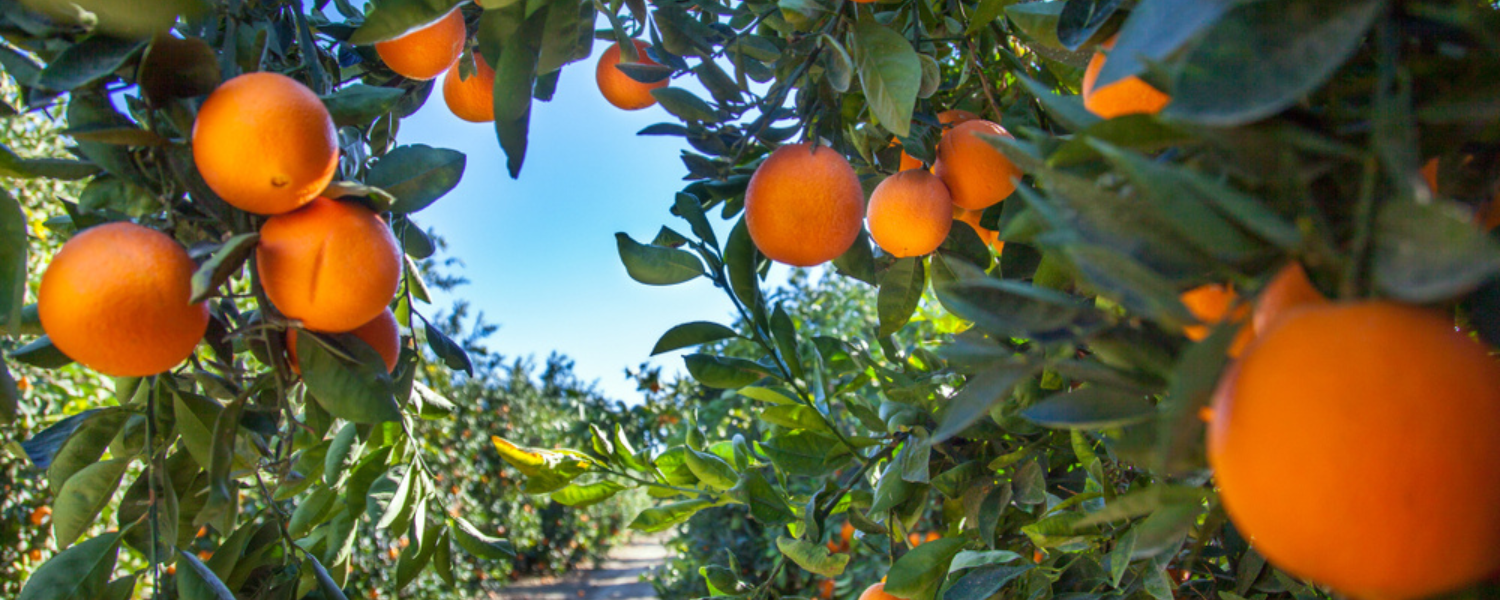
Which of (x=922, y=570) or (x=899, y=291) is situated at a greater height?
(x=899, y=291)

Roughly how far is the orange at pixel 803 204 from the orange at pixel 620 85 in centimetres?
39

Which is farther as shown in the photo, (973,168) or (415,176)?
(973,168)

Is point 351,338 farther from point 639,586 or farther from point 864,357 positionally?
point 639,586

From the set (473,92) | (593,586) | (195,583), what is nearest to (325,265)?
(195,583)

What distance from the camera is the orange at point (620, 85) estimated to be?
114cm

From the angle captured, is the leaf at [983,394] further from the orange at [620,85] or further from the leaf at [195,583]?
the orange at [620,85]

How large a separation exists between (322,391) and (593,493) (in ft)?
1.80

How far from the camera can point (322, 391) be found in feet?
2.03

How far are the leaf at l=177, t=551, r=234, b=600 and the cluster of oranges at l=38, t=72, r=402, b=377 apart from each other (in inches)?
8.0

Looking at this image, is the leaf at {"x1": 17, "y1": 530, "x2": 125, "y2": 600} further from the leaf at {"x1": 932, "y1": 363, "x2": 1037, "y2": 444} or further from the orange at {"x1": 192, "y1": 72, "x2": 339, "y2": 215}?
the leaf at {"x1": 932, "y1": 363, "x2": 1037, "y2": 444}

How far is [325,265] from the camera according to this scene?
0.58 m

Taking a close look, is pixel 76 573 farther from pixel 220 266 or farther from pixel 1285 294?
pixel 1285 294

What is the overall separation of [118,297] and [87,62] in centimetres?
18

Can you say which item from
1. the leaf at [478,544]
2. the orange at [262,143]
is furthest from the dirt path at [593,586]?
the orange at [262,143]
